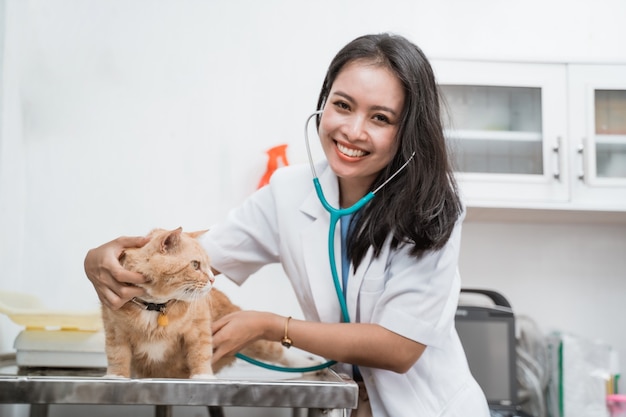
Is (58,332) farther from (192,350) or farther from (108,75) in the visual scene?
(108,75)

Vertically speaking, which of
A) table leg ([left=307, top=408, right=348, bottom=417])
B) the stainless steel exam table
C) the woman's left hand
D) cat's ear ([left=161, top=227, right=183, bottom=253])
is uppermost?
cat's ear ([left=161, top=227, right=183, bottom=253])

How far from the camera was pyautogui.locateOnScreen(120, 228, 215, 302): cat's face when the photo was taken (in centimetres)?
87

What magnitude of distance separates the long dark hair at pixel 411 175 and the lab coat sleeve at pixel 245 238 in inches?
6.7

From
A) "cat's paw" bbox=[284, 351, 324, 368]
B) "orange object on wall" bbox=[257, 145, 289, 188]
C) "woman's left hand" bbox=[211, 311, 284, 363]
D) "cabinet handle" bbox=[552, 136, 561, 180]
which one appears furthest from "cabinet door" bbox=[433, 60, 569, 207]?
"woman's left hand" bbox=[211, 311, 284, 363]

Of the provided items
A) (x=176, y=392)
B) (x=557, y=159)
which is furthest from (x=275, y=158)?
(x=176, y=392)

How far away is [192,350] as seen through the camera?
91 centimetres

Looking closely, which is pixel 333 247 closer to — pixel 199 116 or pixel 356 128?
pixel 356 128

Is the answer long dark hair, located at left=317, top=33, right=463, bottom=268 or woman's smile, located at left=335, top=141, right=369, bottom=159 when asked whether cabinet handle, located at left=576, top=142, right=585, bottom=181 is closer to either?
long dark hair, located at left=317, top=33, right=463, bottom=268

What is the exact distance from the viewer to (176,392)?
794 millimetres

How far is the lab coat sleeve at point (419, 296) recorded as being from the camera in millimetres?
1048

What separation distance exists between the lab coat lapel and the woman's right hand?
315 mm

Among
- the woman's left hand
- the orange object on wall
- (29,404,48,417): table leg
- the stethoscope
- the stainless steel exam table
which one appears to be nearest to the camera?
the stainless steel exam table

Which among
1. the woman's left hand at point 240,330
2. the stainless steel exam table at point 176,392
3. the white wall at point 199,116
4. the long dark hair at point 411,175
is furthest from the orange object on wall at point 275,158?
the stainless steel exam table at point 176,392

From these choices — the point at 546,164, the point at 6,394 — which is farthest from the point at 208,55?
the point at 6,394
